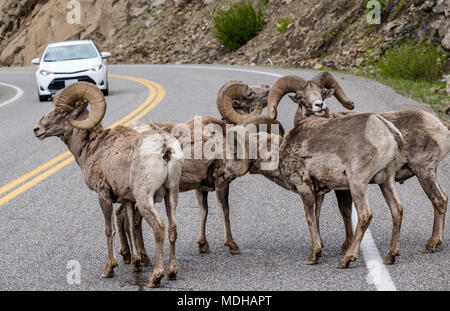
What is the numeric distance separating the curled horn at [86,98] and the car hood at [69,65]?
14838 mm

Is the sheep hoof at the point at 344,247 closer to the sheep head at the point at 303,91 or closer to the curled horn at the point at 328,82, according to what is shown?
the sheep head at the point at 303,91

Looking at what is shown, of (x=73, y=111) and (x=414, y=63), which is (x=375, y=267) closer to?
(x=73, y=111)

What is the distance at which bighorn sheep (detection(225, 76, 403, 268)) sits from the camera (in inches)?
263

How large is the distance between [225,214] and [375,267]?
163cm

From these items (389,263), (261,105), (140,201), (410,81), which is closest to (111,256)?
(140,201)

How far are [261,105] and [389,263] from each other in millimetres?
3167

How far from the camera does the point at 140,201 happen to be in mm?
6344

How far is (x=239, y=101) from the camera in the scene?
356 inches

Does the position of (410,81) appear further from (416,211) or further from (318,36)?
(416,211)

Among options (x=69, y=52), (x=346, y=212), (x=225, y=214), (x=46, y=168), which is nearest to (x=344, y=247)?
(x=346, y=212)

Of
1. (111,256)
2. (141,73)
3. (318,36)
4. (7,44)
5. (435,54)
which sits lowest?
(7,44)

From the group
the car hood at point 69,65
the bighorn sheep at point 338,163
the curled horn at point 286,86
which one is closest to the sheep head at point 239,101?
the curled horn at point 286,86

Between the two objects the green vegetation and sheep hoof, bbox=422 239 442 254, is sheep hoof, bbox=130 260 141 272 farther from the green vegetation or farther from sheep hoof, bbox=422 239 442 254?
the green vegetation

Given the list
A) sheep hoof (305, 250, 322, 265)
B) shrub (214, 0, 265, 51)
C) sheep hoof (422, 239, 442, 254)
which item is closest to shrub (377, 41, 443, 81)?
shrub (214, 0, 265, 51)
